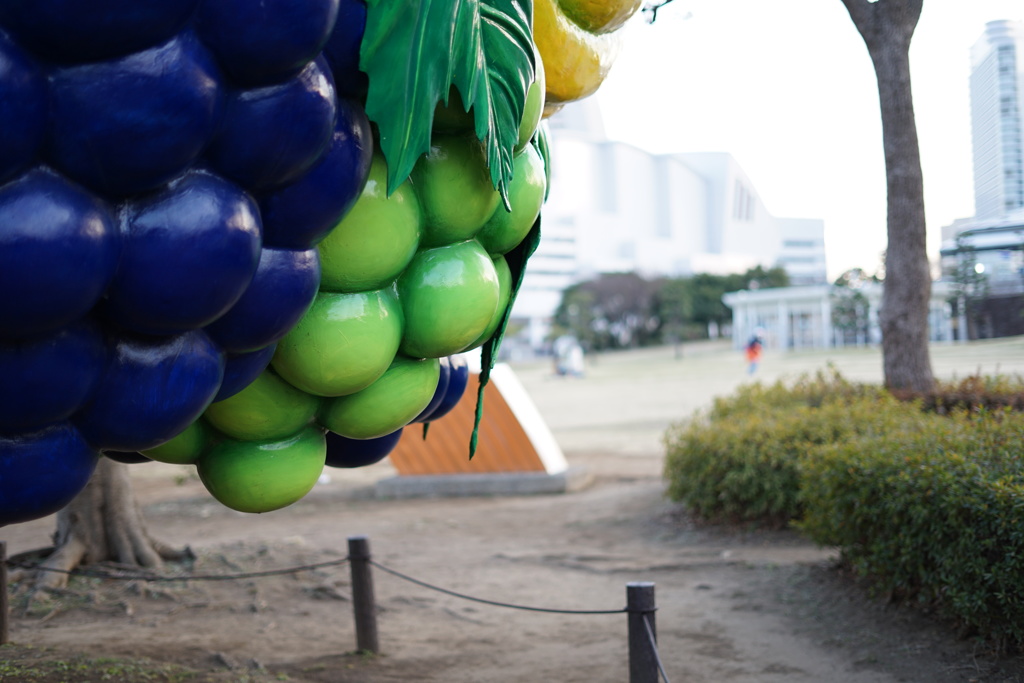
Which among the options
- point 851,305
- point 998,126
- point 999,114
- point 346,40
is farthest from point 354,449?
point 851,305

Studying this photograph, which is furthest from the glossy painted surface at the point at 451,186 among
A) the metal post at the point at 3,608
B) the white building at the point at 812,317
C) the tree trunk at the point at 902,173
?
the white building at the point at 812,317

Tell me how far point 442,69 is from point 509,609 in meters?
5.21

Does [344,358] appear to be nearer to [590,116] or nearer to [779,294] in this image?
[779,294]

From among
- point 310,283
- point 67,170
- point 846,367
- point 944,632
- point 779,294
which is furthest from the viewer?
point 779,294

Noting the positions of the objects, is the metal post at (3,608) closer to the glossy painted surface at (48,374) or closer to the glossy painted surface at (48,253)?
the glossy painted surface at (48,374)

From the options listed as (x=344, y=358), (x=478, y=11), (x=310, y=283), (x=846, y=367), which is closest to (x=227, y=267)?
(x=310, y=283)

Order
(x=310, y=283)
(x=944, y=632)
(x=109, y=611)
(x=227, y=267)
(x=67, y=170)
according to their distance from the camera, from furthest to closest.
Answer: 1. (x=109, y=611)
2. (x=944, y=632)
3. (x=310, y=283)
4. (x=227, y=267)
5. (x=67, y=170)

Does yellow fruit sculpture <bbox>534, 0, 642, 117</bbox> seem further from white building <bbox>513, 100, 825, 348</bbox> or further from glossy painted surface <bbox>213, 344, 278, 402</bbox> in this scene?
white building <bbox>513, 100, 825, 348</bbox>

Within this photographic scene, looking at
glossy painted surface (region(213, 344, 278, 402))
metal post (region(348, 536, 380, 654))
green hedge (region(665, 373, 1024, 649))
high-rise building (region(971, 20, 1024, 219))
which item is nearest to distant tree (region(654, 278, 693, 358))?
high-rise building (region(971, 20, 1024, 219))

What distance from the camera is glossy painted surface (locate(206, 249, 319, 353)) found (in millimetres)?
1750

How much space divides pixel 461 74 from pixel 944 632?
13.9ft

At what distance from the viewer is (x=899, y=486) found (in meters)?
4.77

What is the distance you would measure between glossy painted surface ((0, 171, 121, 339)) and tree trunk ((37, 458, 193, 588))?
19.2ft

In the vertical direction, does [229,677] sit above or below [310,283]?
below
